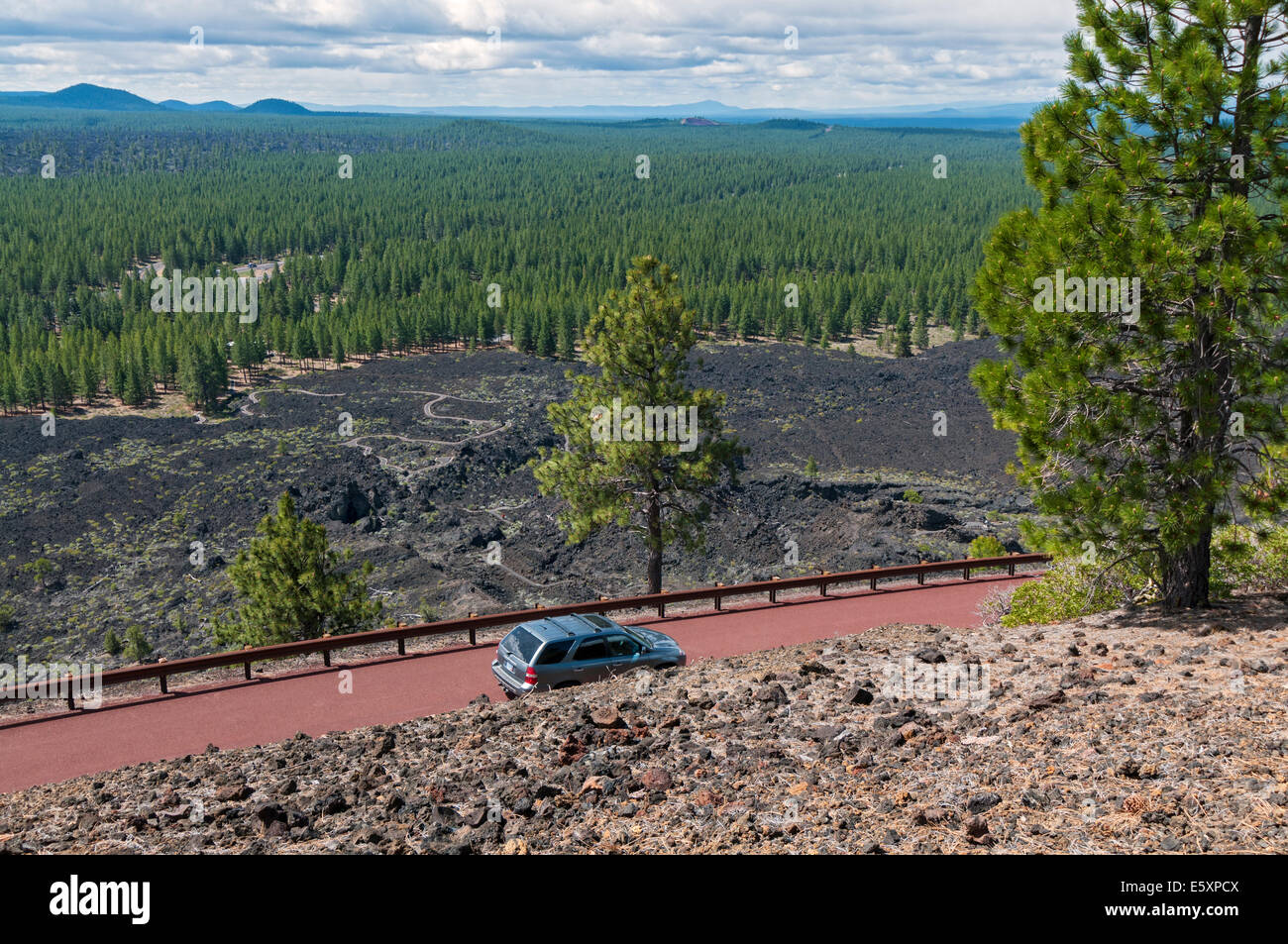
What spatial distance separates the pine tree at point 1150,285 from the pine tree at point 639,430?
1184cm

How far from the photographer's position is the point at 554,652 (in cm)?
1516

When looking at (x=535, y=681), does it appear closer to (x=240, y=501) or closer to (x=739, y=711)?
(x=739, y=711)

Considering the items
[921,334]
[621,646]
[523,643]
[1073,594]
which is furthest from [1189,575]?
[921,334]

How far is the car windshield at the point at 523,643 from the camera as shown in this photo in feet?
49.8

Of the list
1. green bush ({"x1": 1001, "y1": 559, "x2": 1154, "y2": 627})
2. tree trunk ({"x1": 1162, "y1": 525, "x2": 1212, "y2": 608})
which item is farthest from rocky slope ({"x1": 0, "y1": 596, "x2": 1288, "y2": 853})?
green bush ({"x1": 1001, "y1": 559, "x2": 1154, "y2": 627})

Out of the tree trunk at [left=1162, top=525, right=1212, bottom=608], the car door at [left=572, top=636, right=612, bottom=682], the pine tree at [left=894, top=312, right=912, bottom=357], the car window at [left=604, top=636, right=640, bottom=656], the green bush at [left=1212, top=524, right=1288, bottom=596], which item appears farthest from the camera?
the pine tree at [left=894, top=312, right=912, bottom=357]

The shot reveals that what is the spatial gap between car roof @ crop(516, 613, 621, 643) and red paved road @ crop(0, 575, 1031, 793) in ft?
4.57

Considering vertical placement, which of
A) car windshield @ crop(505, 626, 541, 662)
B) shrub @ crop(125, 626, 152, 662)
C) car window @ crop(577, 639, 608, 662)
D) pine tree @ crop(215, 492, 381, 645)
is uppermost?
car windshield @ crop(505, 626, 541, 662)

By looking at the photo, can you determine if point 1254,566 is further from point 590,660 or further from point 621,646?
point 590,660

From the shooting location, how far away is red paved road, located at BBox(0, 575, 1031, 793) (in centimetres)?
1366

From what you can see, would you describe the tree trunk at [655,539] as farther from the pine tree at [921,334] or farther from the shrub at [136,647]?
the pine tree at [921,334]

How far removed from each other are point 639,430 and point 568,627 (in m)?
10.4

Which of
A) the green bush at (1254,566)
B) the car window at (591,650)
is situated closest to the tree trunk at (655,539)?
the car window at (591,650)

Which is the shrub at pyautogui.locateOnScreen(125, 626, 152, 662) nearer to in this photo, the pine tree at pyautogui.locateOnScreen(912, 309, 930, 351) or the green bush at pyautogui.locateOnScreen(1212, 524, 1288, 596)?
the green bush at pyautogui.locateOnScreen(1212, 524, 1288, 596)
